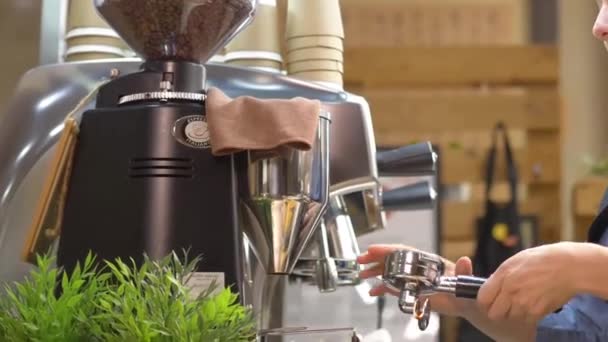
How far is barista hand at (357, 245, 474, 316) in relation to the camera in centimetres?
90

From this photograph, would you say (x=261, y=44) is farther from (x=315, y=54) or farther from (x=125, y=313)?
(x=125, y=313)

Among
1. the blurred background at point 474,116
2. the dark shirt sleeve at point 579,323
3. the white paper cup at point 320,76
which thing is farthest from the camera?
the blurred background at point 474,116

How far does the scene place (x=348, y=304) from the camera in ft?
4.11

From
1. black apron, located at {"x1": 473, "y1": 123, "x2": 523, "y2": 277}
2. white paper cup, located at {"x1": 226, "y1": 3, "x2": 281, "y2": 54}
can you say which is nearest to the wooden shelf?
black apron, located at {"x1": 473, "y1": 123, "x2": 523, "y2": 277}

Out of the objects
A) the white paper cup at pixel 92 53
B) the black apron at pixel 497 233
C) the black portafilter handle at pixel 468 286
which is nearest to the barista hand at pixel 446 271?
the black portafilter handle at pixel 468 286

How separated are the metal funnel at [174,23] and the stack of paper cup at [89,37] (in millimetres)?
239

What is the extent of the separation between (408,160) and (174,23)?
13.3 inches

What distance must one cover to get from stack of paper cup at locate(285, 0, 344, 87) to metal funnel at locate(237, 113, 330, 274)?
24 cm

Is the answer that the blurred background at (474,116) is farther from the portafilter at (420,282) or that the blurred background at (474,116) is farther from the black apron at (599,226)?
the portafilter at (420,282)

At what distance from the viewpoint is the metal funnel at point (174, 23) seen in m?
0.77

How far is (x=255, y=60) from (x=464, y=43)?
2.52 meters

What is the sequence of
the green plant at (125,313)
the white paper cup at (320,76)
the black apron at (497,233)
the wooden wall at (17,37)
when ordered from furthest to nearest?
the black apron at (497,233)
the wooden wall at (17,37)
the white paper cup at (320,76)
the green plant at (125,313)

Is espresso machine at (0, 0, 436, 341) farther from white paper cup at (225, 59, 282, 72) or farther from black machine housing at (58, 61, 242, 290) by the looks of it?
white paper cup at (225, 59, 282, 72)

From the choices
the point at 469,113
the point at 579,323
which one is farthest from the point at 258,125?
the point at 469,113
